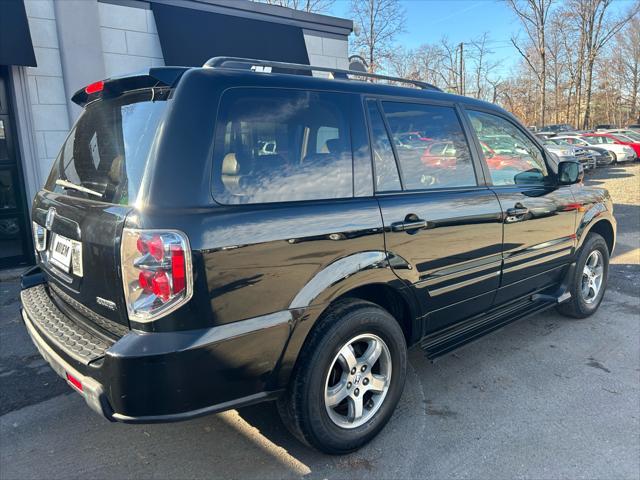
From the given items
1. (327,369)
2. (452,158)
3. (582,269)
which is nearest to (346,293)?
(327,369)

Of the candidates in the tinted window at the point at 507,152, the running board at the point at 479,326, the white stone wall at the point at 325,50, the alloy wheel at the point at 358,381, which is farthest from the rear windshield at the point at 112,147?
the white stone wall at the point at 325,50

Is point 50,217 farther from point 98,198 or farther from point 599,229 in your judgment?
point 599,229

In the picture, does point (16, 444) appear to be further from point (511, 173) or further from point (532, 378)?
point (511, 173)

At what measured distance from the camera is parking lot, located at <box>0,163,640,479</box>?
8.21 feet

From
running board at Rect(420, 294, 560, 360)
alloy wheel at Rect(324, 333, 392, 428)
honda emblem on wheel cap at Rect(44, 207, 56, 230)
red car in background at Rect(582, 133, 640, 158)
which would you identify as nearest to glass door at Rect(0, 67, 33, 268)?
honda emblem on wheel cap at Rect(44, 207, 56, 230)

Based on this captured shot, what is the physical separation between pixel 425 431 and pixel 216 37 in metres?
7.47

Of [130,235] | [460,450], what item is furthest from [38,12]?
[460,450]

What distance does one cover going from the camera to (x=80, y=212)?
2.31m

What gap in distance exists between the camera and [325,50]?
32.3 feet

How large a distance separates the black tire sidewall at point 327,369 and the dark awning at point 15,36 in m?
6.18

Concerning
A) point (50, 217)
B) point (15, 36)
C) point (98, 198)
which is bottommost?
point (50, 217)

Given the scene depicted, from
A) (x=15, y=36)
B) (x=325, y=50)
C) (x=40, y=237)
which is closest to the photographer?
(x=40, y=237)

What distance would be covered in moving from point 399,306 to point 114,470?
71.0 inches

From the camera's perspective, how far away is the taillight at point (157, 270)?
191 cm
